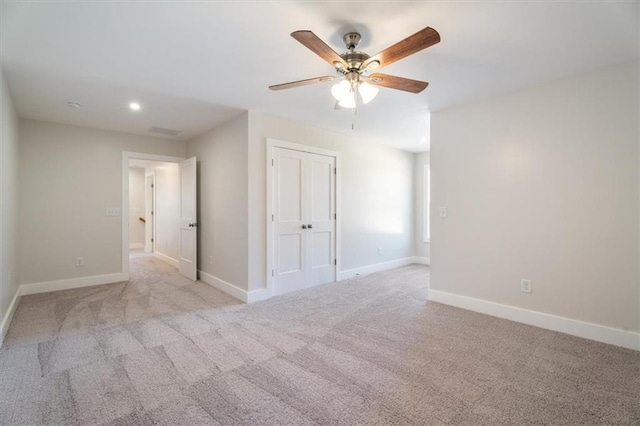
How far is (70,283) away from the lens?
432 centimetres

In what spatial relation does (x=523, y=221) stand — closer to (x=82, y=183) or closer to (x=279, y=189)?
(x=279, y=189)

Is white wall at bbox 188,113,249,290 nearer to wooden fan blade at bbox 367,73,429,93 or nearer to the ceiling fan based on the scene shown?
the ceiling fan

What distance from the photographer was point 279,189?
402 cm

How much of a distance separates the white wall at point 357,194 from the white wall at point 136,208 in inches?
248

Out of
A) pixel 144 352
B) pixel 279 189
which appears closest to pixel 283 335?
pixel 144 352

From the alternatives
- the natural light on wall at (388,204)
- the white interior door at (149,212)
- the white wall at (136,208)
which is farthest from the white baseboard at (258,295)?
the white wall at (136,208)

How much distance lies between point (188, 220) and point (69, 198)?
161 centimetres

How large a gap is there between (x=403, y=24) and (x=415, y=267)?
15.3ft

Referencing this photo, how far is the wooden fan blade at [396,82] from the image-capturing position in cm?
211

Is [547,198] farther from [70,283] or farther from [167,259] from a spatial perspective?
[167,259]

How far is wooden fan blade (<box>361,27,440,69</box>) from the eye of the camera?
1.57 m

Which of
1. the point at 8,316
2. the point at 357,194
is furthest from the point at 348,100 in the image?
the point at 8,316

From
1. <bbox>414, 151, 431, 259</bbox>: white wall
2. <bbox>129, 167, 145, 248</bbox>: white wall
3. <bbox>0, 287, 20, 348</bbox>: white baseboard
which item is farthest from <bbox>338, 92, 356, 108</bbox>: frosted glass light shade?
<bbox>129, 167, 145, 248</bbox>: white wall

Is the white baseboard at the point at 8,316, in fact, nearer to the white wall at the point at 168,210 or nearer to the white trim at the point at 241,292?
the white trim at the point at 241,292
